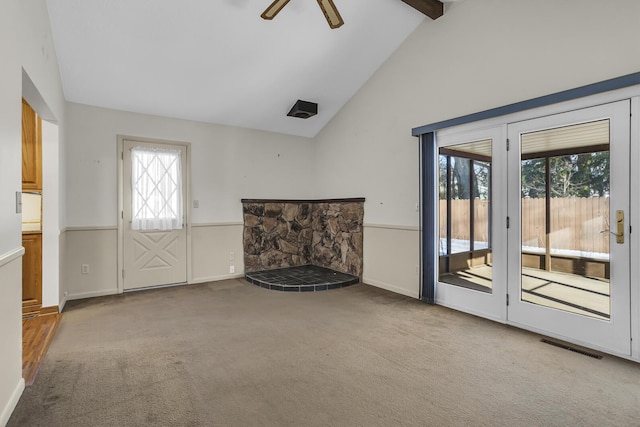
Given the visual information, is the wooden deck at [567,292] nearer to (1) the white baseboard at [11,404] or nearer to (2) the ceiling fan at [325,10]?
(2) the ceiling fan at [325,10]

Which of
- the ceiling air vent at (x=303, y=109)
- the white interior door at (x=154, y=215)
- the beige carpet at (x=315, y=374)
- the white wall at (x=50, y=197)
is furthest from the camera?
the ceiling air vent at (x=303, y=109)

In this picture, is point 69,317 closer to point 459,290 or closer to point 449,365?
point 449,365

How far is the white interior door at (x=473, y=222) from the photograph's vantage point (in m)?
3.49

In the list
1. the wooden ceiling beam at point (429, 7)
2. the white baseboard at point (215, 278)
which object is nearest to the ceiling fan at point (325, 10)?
the wooden ceiling beam at point (429, 7)

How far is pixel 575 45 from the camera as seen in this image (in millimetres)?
2891

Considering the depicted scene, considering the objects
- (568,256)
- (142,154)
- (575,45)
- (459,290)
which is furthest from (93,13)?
(568,256)

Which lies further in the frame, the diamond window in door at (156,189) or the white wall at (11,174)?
the diamond window in door at (156,189)

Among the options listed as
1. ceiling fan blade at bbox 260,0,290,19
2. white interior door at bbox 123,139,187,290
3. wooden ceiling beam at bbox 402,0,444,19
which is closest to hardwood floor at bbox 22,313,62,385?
white interior door at bbox 123,139,187,290

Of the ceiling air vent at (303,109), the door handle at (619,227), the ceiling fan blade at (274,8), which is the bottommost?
the door handle at (619,227)

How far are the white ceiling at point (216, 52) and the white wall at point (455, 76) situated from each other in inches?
18.1

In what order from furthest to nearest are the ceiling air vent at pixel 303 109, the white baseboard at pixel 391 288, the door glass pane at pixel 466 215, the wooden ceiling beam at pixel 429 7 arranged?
the ceiling air vent at pixel 303 109 < the white baseboard at pixel 391 288 < the wooden ceiling beam at pixel 429 7 < the door glass pane at pixel 466 215

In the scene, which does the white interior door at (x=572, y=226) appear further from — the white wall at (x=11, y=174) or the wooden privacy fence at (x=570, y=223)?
the white wall at (x=11, y=174)

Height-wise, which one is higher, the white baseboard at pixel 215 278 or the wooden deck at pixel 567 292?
the wooden deck at pixel 567 292

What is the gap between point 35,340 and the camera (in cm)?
298
